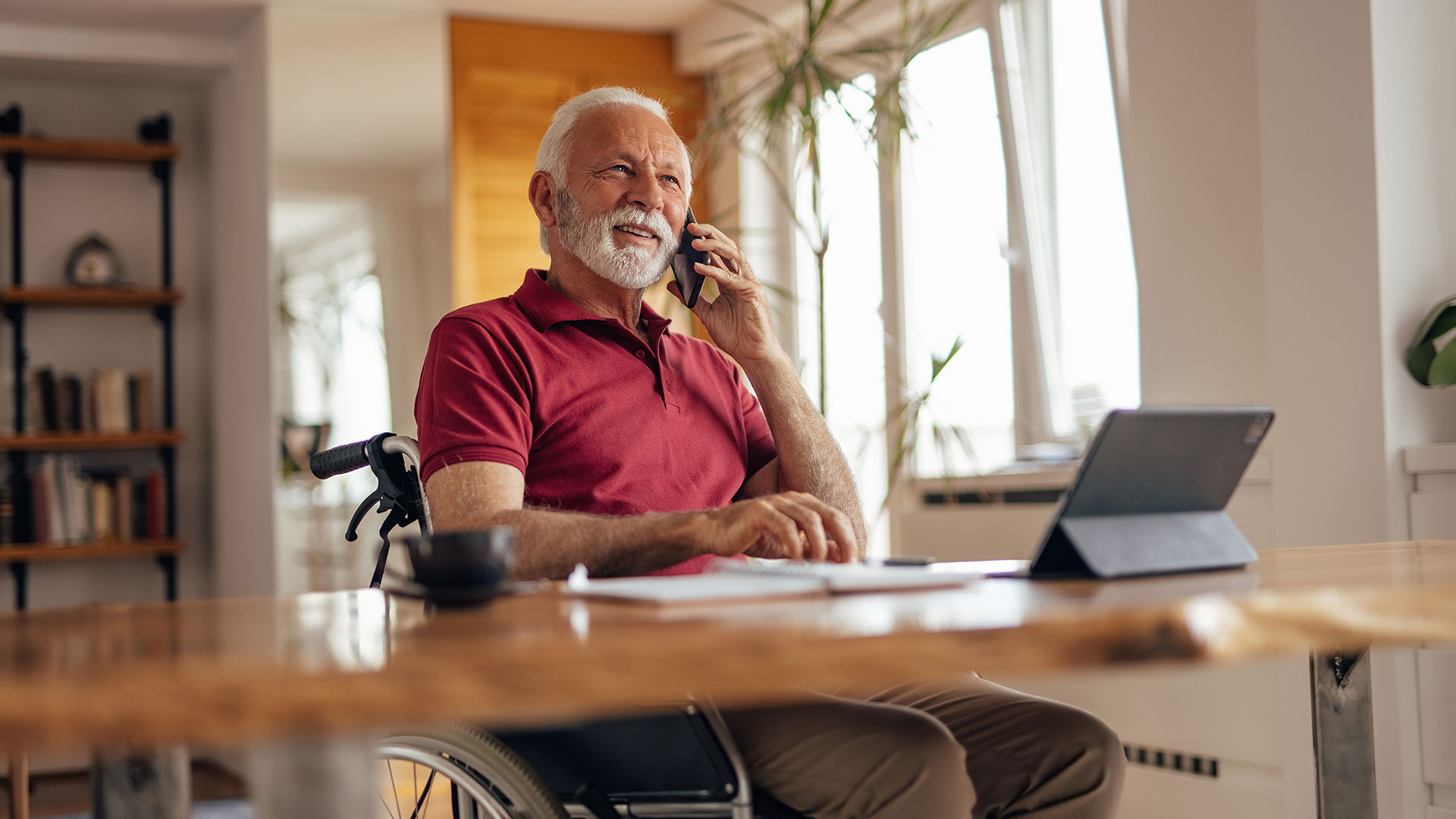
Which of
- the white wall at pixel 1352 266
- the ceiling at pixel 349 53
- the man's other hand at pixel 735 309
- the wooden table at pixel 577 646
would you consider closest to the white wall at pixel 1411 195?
the white wall at pixel 1352 266

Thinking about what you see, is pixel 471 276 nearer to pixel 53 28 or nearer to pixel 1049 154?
pixel 53 28

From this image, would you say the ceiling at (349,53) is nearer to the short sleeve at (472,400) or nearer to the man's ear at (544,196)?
the man's ear at (544,196)

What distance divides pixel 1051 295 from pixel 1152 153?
39.3 inches

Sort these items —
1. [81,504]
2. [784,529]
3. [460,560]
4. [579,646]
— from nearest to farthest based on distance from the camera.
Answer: [579,646] < [460,560] < [784,529] < [81,504]

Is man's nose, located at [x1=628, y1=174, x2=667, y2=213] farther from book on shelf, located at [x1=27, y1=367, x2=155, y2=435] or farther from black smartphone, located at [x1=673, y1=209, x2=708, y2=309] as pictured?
book on shelf, located at [x1=27, y1=367, x2=155, y2=435]

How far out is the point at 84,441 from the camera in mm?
5059

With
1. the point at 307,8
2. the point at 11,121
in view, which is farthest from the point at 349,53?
the point at 11,121

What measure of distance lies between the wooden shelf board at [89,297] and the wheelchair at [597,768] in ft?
14.4

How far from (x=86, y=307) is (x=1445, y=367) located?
16.4ft

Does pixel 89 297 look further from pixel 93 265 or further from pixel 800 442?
→ pixel 800 442

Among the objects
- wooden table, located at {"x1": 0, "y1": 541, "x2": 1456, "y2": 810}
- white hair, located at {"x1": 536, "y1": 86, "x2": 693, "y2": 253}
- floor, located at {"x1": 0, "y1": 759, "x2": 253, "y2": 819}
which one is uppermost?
white hair, located at {"x1": 536, "y1": 86, "x2": 693, "y2": 253}

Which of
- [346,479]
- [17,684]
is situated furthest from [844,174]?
[17,684]

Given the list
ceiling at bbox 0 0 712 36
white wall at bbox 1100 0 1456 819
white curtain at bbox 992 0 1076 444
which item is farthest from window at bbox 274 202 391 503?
white wall at bbox 1100 0 1456 819

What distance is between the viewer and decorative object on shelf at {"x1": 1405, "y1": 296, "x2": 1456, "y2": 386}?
2311 millimetres
